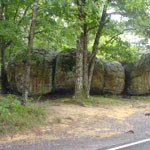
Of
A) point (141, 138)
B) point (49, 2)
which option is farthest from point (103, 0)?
point (141, 138)

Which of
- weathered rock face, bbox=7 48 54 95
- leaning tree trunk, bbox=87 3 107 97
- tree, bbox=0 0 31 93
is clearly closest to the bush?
tree, bbox=0 0 31 93

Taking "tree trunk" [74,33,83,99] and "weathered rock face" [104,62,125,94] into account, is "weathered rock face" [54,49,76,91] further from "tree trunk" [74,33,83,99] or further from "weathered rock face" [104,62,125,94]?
"weathered rock face" [104,62,125,94]

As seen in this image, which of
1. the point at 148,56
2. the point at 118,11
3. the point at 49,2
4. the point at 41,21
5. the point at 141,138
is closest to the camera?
the point at 141,138

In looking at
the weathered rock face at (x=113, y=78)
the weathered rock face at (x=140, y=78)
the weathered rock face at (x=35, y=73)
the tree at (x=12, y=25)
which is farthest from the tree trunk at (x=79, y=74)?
the weathered rock face at (x=140, y=78)

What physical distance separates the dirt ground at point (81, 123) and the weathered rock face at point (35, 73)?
463 cm

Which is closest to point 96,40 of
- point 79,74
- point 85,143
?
point 79,74

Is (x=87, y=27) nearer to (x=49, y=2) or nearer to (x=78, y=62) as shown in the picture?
(x=78, y=62)

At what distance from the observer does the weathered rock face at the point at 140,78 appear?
23344 mm

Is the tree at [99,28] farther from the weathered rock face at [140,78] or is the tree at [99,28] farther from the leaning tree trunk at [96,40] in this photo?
the weathered rock face at [140,78]

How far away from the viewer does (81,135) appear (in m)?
10.5

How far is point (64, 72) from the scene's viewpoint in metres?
21.1

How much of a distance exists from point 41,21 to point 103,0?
4.39 m

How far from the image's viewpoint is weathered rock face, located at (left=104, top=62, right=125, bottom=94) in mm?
22516

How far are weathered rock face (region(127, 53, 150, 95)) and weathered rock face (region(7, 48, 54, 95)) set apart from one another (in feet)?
20.0
